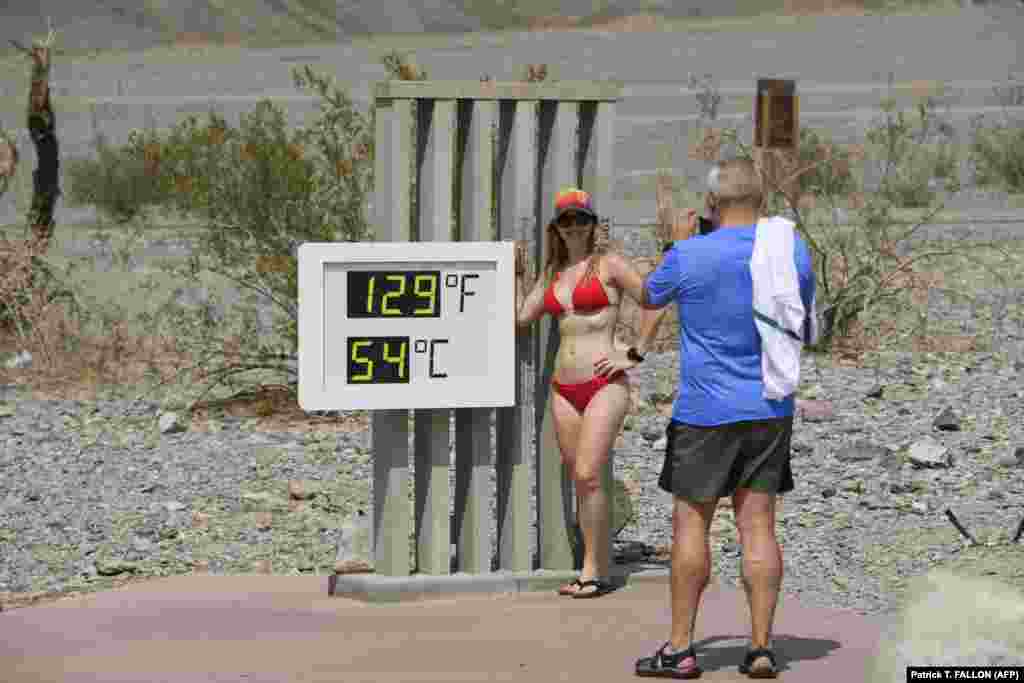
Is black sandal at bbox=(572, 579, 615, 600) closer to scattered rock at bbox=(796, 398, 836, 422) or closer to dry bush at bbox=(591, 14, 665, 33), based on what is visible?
scattered rock at bbox=(796, 398, 836, 422)

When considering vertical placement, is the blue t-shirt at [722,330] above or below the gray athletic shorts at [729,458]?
above

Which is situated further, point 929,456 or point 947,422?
point 947,422

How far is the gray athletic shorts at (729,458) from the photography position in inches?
264

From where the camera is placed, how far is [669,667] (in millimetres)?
6910

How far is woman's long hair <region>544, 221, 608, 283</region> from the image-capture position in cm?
824

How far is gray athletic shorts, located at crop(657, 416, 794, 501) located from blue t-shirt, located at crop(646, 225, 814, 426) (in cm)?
4

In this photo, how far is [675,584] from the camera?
686 cm

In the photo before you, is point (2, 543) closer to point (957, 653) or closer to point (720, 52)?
point (957, 653)

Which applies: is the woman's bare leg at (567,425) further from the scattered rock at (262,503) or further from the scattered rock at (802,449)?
the scattered rock at (802,449)

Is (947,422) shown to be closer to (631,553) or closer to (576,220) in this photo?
(631,553)

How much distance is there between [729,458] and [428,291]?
6.77ft

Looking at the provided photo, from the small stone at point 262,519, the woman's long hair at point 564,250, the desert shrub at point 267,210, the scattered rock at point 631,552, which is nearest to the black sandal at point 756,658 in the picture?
the woman's long hair at point 564,250

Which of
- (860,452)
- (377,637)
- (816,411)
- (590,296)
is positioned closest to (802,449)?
(860,452)

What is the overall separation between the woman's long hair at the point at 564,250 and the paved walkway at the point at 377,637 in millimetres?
1339
